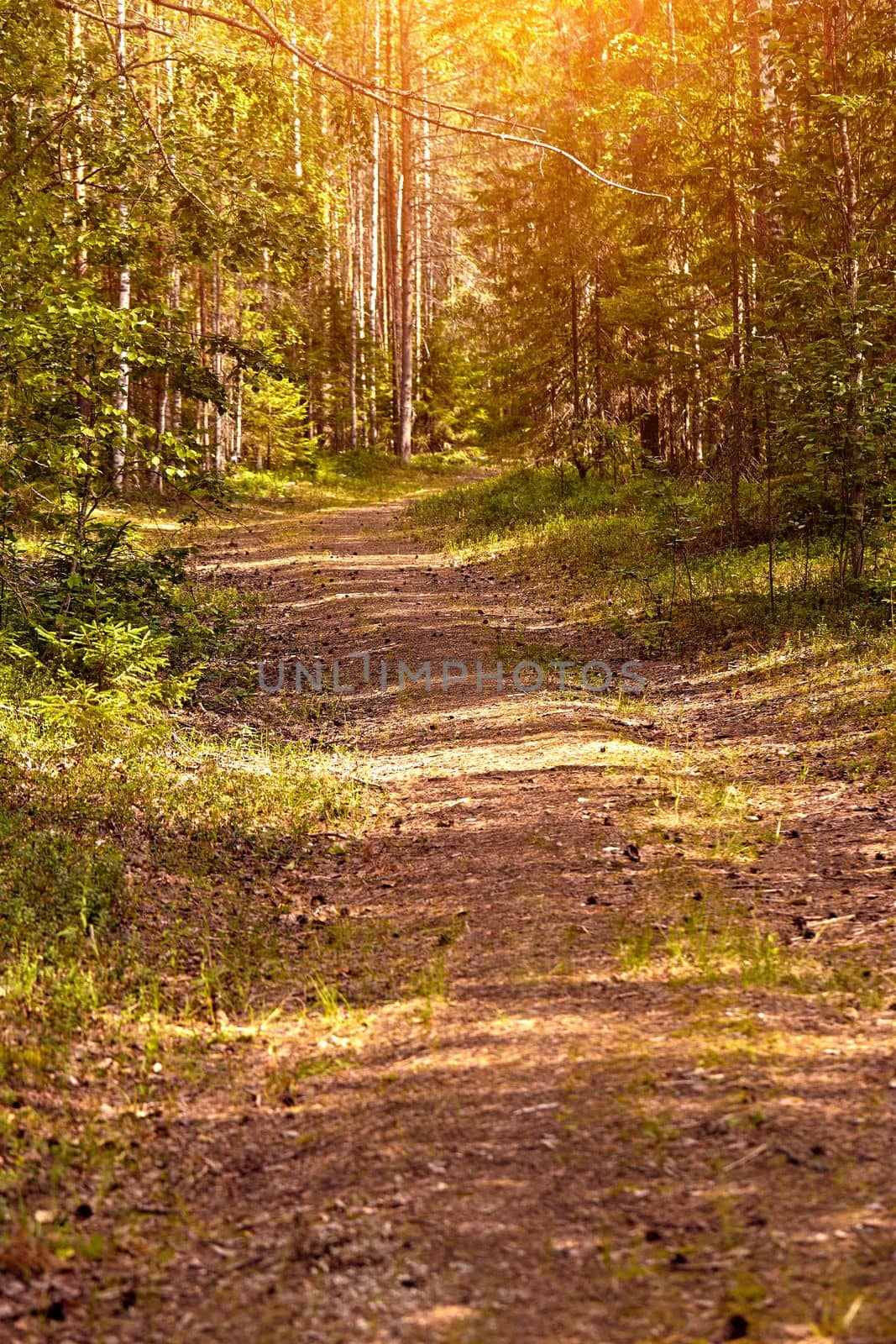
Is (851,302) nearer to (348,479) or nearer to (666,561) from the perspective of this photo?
(666,561)

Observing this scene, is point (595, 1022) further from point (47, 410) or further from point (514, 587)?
point (514, 587)

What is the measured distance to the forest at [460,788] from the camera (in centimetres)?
303

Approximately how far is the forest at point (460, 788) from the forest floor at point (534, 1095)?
2cm

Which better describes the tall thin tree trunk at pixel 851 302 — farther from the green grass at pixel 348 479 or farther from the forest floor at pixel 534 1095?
the green grass at pixel 348 479

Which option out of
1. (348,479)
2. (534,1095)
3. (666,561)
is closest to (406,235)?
(348,479)

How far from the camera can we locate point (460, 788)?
24.4 ft

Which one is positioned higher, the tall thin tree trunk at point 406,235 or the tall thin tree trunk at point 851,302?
the tall thin tree trunk at point 406,235

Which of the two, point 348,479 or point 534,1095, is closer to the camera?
point 534,1095

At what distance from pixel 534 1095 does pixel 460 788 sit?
3.82m

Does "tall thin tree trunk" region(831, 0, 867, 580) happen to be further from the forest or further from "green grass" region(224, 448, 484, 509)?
"green grass" region(224, 448, 484, 509)

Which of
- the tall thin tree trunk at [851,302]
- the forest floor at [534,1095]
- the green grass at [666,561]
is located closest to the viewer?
the forest floor at [534,1095]

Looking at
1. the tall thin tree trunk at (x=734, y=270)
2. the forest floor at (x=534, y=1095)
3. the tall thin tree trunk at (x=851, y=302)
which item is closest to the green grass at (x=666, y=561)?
the tall thin tree trunk at (x=851, y=302)

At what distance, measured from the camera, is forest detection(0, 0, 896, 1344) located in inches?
119

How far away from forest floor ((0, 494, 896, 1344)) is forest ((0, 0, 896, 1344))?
0.02m
